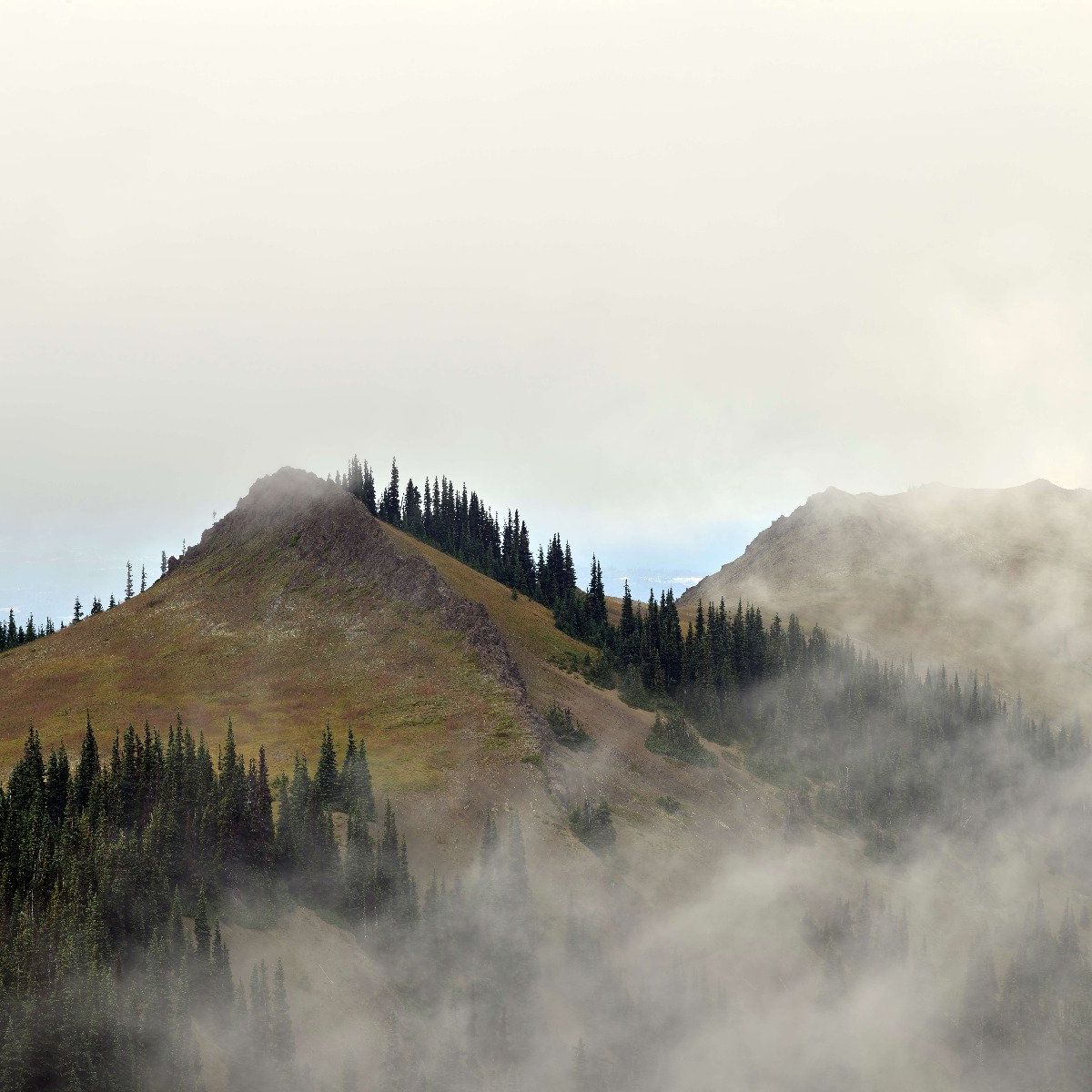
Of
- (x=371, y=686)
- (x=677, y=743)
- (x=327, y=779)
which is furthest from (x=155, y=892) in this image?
(x=677, y=743)

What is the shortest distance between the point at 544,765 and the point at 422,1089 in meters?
48.6

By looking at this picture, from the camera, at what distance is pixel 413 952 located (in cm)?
11206

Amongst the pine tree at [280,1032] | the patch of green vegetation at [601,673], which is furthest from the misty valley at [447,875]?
the patch of green vegetation at [601,673]

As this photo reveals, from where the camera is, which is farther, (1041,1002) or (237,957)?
(1041,1002)

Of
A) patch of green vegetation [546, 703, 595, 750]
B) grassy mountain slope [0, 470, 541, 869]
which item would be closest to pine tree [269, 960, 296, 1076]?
grassy mountain slope [0, 470, 541, 869]

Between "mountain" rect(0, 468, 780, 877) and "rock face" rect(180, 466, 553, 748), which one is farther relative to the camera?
"rock face" rect(180, 466, 553, 748)

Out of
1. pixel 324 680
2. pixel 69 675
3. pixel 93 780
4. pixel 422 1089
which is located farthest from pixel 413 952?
pixel 69 675

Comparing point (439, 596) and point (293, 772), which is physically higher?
point (439, 596)

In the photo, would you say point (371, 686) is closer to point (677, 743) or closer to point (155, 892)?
point (677, 743)

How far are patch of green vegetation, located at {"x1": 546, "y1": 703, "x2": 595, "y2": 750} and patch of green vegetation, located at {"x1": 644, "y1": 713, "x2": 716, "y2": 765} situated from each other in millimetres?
15303

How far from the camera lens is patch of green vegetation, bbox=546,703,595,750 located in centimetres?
15300

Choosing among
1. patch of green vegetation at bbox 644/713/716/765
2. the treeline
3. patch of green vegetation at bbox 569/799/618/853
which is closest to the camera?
the treeline

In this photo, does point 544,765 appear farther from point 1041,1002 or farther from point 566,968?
point 1041,1002

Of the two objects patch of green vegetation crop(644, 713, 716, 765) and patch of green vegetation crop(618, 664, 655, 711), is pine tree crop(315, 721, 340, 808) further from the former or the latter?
patch of green vegetation crop(618, 664, 655, 711)
